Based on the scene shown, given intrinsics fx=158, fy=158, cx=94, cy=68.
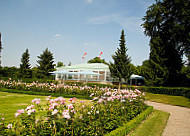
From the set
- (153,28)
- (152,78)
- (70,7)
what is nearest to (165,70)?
(152,78)

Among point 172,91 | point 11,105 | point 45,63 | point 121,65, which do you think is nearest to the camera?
point 11,105

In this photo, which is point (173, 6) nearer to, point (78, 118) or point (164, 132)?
point (164, 132)

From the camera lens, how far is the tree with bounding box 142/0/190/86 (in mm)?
18941

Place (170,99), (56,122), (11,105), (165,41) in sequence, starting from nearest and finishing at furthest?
1. (56,122)
2. (11,105)
3. (170,99)
4. (165,41)

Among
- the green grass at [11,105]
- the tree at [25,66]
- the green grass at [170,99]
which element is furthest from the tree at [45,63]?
the green grass at [11,105]

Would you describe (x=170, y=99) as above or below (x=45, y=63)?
below

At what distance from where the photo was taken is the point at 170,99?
1444 cm

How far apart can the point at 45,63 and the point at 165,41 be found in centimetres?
2303

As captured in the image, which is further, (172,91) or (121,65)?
(121,65)

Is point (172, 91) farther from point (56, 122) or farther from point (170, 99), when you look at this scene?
point (56, 122)

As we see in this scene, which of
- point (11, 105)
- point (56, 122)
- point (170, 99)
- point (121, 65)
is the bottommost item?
point (170, 99)

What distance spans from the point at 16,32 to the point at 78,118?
1160 cm

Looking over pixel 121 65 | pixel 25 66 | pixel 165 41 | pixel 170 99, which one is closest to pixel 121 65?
pixel 121 65

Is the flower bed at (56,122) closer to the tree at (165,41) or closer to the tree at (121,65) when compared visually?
the tree at (165,41)
